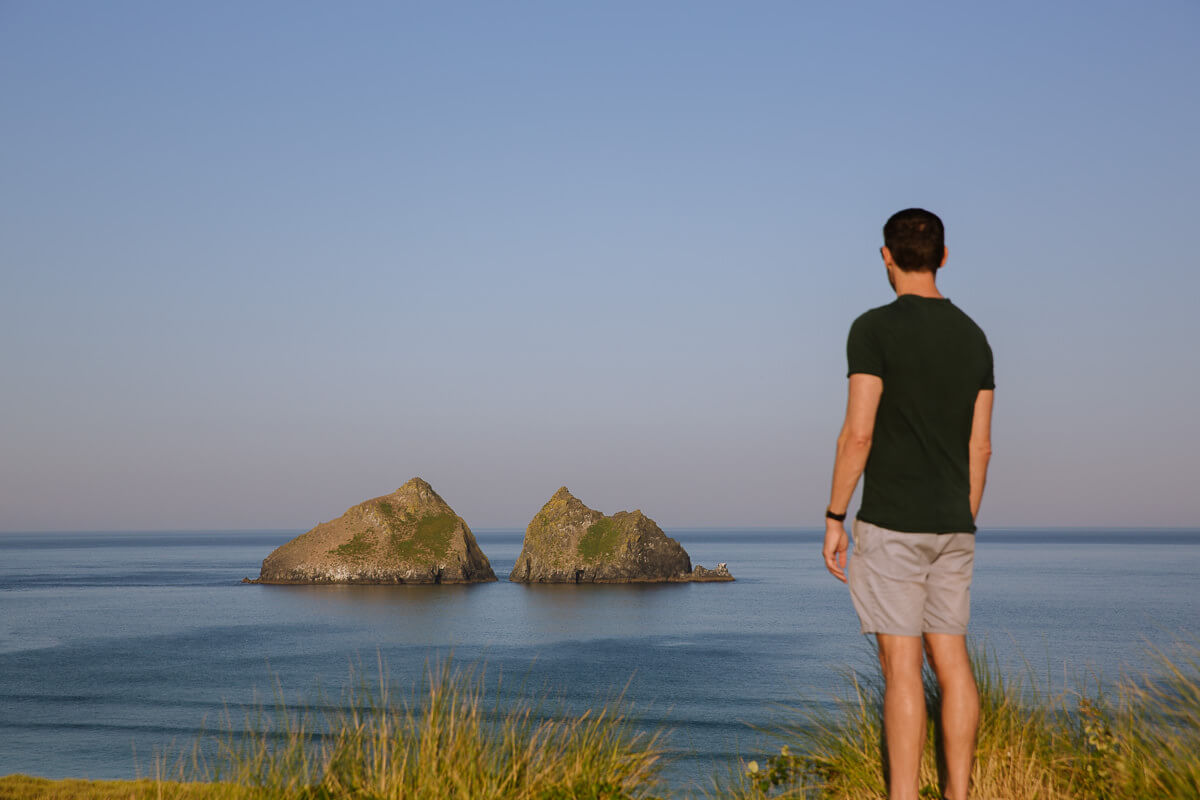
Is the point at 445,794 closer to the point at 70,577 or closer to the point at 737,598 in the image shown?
the point at 737,598

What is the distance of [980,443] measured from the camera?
4.52m

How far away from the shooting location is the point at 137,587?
4377 inches

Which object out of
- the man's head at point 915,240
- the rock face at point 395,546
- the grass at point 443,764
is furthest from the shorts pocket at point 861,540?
the rock face at point 395,546

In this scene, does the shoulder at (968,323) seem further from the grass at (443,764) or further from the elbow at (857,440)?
the grass at (443,764)

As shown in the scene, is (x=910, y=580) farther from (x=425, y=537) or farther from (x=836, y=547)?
(x=425, y=537)

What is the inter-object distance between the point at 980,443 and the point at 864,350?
0.83 metres

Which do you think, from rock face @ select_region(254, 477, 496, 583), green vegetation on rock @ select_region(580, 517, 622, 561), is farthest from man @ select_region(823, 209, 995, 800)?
rock face @ select_region(254, 477, 496, 583)

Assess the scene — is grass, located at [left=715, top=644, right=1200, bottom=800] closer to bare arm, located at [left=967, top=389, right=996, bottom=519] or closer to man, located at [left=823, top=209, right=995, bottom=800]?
man, located at [left=823, top=209, right=995, bottom=800]

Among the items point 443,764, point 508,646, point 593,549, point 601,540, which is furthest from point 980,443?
point 601,540

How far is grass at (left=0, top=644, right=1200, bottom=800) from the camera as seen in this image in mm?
5094

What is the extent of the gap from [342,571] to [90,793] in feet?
284

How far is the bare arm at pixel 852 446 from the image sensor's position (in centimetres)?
415

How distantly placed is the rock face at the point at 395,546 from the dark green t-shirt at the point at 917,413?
319 ft

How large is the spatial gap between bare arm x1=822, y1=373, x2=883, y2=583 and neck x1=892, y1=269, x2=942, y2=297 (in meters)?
0.55
